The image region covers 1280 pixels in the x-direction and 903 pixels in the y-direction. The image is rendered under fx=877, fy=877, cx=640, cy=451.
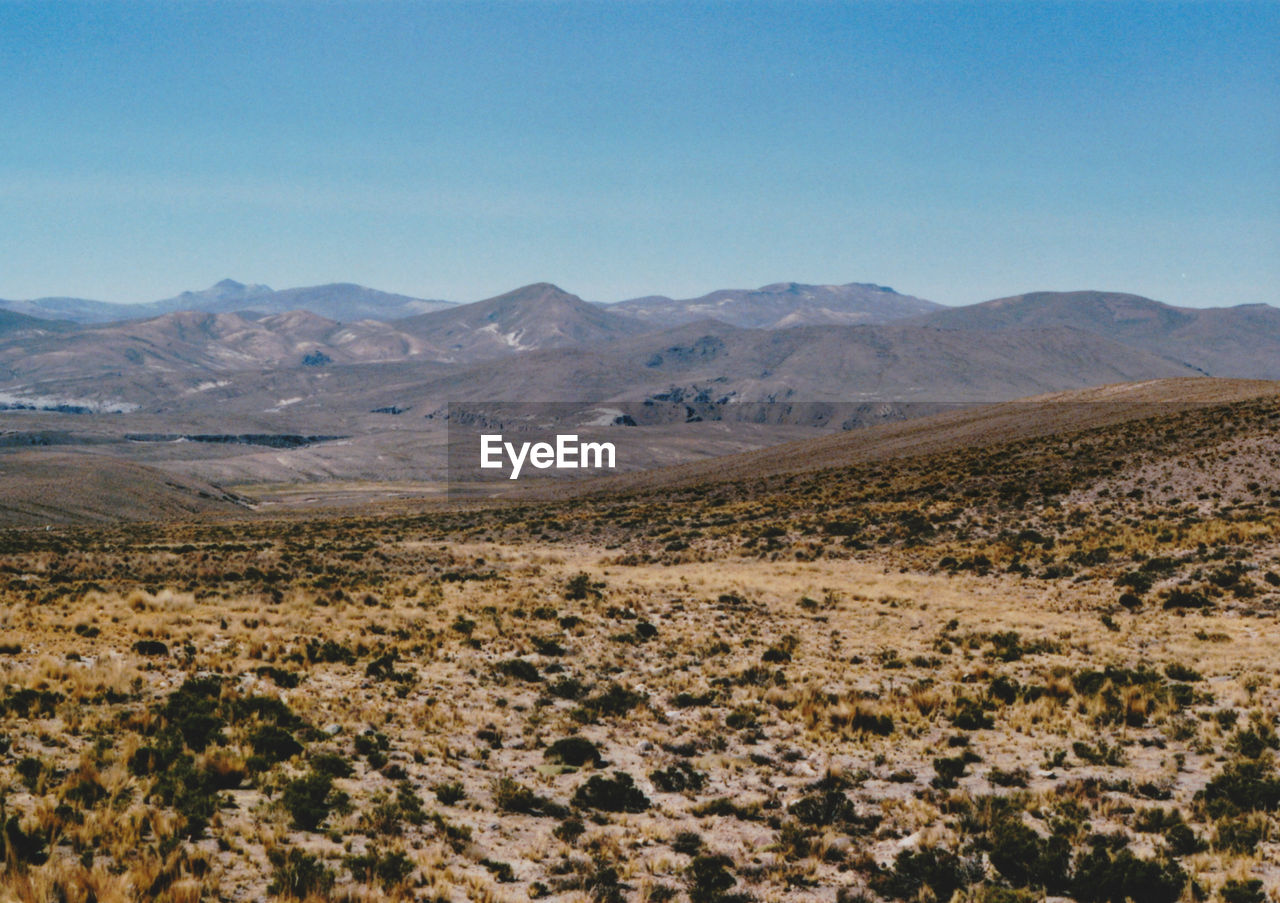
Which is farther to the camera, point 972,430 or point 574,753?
point 972,430

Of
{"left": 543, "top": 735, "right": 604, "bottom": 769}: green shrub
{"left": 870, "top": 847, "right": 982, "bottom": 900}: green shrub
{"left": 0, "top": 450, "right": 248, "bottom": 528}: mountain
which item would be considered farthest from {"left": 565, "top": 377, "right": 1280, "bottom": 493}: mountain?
{"left": 870, "top": 847, "right": 982, "bottom": 900}: green shrub

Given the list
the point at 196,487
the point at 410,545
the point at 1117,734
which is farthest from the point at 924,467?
the point at 196,487

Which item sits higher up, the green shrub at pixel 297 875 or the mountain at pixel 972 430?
the mountain at pixel 972 430

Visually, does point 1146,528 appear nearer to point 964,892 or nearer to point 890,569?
point 890,569

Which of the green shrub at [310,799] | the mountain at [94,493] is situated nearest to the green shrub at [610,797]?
the green shrub at [310,799]

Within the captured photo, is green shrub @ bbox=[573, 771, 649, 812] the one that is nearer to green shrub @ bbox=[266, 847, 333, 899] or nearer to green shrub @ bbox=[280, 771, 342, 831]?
green shrub @ bbox=[280, 771, 342, 831]

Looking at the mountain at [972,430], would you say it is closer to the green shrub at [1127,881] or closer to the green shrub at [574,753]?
the green shrub at [574,753]

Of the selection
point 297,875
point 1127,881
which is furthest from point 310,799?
point 1127,881

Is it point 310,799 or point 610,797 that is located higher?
point 310,799

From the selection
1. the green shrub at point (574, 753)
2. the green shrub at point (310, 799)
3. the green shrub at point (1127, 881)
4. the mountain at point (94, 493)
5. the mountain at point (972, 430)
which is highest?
the mountain at point (972, 430)

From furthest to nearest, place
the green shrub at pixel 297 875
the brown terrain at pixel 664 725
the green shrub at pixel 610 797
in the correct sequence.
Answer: the green shrub at pixel 610 797, the brown terrain at pixel 664 725, the green shrub at pixel 297 875

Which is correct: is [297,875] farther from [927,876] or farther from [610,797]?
[927,876]

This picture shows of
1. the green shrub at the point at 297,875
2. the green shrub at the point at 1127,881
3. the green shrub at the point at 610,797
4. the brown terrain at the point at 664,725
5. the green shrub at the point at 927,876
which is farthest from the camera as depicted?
the green shrub at the point at 610,797
